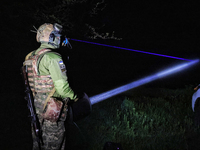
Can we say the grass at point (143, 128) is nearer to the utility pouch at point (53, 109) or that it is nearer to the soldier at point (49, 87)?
the soldier at point (49, 87)

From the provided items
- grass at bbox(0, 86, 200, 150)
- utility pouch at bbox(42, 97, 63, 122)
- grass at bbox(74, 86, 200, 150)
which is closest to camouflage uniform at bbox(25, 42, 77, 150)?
utility pouch at bbox(42, 97, 63, 122)

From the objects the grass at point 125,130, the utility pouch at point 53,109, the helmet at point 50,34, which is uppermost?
the helmet at point 50,34

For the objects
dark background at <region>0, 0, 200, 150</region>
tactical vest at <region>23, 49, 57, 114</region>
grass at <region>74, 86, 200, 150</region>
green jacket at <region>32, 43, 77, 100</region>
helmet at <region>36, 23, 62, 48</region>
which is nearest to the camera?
green jacket at <region>32, 43, 77, 100</region>

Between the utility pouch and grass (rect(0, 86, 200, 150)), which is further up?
the utility pouch

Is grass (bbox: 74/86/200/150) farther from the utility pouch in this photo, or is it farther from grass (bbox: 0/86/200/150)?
the utility pouch

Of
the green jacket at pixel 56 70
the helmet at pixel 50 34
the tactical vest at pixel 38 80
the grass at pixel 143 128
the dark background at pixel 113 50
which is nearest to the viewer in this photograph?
the green jacket at pixel 56 70

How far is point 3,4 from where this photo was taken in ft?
19.2

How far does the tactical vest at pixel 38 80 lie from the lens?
2624 mm

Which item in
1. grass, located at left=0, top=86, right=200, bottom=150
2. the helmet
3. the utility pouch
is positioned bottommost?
grass, located at left=0, top=86, right=200, bottom=150

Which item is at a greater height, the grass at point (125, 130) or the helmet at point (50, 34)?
the helmet at point (50, 34)

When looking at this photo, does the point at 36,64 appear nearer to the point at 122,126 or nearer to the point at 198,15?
the point at 122,126

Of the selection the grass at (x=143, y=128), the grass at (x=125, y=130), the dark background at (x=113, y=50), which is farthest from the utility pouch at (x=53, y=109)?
the dark background at (x=113, y=50)

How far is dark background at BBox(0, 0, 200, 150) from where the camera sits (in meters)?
5.90

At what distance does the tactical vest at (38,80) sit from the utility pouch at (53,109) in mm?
178
